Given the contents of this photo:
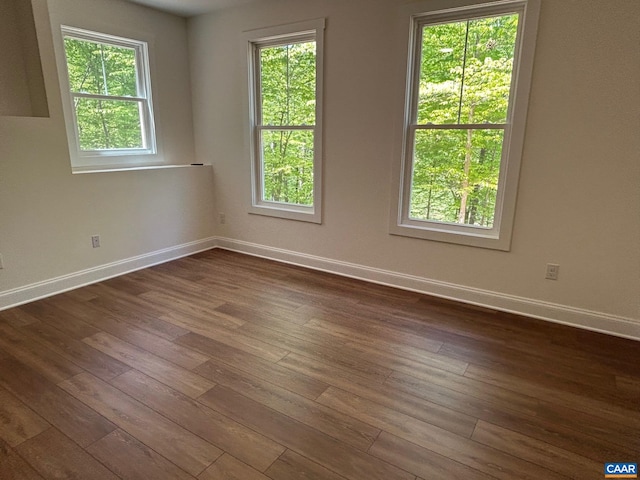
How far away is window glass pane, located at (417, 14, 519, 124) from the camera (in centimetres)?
282

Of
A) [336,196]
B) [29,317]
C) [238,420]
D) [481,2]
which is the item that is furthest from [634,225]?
[29,317]

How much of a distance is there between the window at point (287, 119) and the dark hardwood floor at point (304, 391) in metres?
1.32

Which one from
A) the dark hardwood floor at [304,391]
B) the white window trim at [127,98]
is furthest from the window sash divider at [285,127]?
the dark hardwood floor at [304,391]

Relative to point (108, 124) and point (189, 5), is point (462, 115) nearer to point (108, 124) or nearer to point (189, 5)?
point (189, 5)

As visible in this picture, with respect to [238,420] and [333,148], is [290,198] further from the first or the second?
[238,420]

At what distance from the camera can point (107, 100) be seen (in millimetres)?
3748

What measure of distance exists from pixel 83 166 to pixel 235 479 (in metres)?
3.27

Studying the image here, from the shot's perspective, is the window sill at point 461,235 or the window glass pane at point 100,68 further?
the window glass pane at point 100,68

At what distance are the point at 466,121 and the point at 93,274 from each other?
3.56 meters

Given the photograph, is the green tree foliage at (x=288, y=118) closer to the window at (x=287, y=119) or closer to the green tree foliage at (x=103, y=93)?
the window at (x=287, y=119)

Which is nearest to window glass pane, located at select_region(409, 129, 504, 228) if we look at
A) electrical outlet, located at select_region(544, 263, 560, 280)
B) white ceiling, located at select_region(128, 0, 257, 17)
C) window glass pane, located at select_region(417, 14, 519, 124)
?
window glass pane, located at select_region(417, 14, 519, 124)

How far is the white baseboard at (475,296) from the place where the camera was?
273cm

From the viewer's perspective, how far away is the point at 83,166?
3615mm
